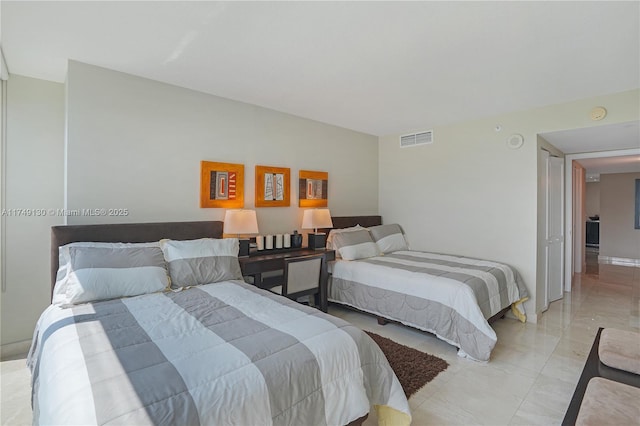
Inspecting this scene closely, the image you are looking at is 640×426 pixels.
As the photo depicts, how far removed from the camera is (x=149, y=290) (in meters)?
2.35

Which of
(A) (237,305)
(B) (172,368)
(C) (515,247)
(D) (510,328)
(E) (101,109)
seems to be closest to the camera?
(B) (172,368)

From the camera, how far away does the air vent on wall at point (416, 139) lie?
4.77 m

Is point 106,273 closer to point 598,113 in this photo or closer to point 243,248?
point 243,248

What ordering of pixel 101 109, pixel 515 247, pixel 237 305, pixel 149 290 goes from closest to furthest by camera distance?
pixel 237 305 → pixel 149 290 → pixel 101 109 → pixel 515 247

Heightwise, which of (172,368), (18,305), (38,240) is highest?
(38,240)

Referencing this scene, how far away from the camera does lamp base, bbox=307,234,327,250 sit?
4.13 metres

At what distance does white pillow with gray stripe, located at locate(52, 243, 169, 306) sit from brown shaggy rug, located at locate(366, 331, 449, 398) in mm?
1988

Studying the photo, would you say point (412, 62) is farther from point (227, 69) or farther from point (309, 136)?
point (309, 136)

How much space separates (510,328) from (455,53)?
9.75ft

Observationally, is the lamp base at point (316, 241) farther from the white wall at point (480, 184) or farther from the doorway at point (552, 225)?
the doorway at point (552, 225)

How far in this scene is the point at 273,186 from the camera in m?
3.97

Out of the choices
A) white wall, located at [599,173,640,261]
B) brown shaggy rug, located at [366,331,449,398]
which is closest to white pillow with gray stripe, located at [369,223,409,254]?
brown shaggy rug, located at [366,331,449,398]

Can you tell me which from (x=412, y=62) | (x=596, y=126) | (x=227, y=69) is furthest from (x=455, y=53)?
(x=596, y=126)

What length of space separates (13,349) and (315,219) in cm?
317
